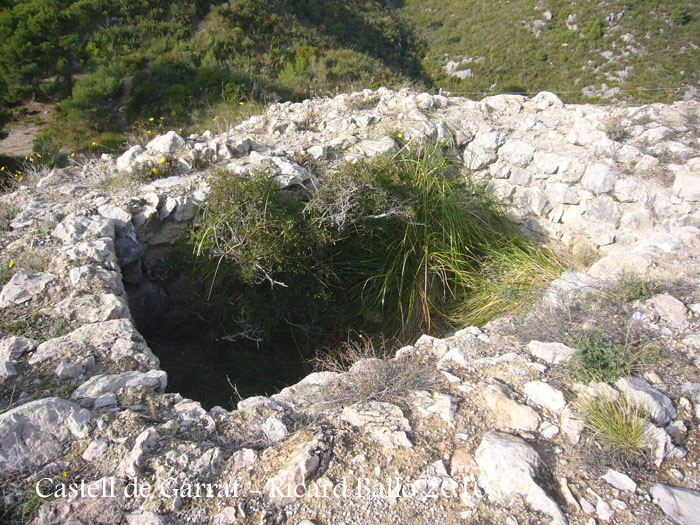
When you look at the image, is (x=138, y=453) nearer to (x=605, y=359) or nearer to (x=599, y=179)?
(x=605, y=359)

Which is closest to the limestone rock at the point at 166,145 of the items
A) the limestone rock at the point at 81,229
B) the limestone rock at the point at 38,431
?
the limestone rock at the point at 81,229

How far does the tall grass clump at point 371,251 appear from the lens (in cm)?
340

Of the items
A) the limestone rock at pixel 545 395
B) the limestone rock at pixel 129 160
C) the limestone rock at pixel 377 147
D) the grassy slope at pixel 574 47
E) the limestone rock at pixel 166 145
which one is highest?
the grassy slope at pixel 574 47

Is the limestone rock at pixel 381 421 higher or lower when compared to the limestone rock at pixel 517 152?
lower

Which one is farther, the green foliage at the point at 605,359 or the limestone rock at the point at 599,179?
the limestone rock at the point at 599,179

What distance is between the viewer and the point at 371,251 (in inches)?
163

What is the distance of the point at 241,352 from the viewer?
3.93 meters

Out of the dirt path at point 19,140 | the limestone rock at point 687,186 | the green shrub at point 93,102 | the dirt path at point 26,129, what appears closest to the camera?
the limestone rock at point 687,186

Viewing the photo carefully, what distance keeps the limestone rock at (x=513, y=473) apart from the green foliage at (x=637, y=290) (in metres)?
1.57

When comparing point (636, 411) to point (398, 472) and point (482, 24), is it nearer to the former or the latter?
point (398, 472)

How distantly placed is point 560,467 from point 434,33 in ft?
86.8

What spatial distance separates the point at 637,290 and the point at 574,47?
2204 centimetres

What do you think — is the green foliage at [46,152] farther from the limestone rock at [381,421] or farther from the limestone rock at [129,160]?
the limestone rock at [381,421]

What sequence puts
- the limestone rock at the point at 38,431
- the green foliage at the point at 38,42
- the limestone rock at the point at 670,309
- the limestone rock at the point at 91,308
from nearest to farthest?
the limestone rock at the point at 38,431 → the limestone rock at the point at 670,309 → the limestone rock at the point at 91,308 → the green foliage at the point at 38,42
